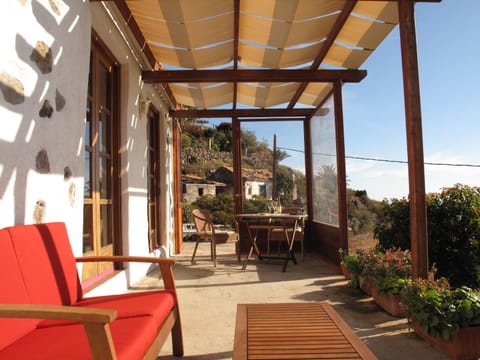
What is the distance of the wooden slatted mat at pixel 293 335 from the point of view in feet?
4.75

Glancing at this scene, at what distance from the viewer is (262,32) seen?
3920 millimetres

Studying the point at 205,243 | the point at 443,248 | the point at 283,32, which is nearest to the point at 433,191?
the point at 443,248

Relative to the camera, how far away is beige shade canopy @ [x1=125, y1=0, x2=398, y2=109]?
3406 mm

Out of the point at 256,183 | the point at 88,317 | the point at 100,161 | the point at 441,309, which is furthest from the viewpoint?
the point at 256,183

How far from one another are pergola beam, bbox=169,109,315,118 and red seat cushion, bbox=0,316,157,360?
527cm

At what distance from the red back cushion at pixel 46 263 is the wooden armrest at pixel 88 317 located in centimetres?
51

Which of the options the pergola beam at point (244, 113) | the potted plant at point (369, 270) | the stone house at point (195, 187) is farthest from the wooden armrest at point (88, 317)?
the stone house at point (195, 187)

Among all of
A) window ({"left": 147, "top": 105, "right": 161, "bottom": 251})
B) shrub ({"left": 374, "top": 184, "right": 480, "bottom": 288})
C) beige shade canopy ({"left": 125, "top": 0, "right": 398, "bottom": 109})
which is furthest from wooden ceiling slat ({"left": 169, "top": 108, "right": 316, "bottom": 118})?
shrub ({"left": 374, "top": 184, "right": 480, "bottom": 288})

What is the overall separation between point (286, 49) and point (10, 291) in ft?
12.0

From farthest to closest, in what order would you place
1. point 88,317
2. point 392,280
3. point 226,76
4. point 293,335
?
1. point 226,76
2. point 392,280
3. point 293,335
4. point 88,317

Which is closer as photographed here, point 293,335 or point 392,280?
point 293,335

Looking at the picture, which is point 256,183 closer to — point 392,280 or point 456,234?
point 456,234

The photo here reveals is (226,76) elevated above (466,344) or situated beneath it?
elevated above

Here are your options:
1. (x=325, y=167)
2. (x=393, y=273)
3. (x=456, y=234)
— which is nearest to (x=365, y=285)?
(x=393, y=273)
